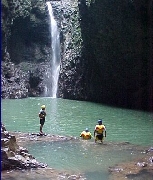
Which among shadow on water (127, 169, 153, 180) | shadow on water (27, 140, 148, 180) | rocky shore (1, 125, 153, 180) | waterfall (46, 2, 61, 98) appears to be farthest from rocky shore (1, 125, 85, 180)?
waterfall (46, 2, 61, 98)

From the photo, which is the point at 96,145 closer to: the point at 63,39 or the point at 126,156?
the point at 126,156

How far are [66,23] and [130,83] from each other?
1456 cm

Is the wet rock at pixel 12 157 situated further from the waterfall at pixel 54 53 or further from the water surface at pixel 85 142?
the waterfall at pixel 54 53

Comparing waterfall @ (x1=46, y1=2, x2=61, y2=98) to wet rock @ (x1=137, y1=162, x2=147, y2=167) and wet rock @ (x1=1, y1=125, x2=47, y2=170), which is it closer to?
wet rock @ (x1=137, y1=162, x2=147, y2=167)

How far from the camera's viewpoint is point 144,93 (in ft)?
123

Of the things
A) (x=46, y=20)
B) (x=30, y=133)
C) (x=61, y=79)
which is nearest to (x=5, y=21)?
(x=46, y=20)

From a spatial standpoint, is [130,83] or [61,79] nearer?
[130,83]

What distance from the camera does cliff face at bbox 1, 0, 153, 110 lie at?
119 ft

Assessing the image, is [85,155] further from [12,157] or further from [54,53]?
[54,53]

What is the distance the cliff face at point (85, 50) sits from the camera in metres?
36.2

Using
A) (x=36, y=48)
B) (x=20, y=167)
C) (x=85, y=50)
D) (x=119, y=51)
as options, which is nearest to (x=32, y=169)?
(x=20, y=167)

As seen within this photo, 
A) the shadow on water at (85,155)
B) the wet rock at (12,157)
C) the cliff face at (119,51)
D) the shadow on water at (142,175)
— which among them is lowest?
the shadow on water at (142,175)

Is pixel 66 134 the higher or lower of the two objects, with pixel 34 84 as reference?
lower

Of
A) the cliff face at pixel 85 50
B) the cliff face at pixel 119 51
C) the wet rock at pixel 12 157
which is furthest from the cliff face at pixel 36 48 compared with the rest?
the wet rock at pixel 12 157
